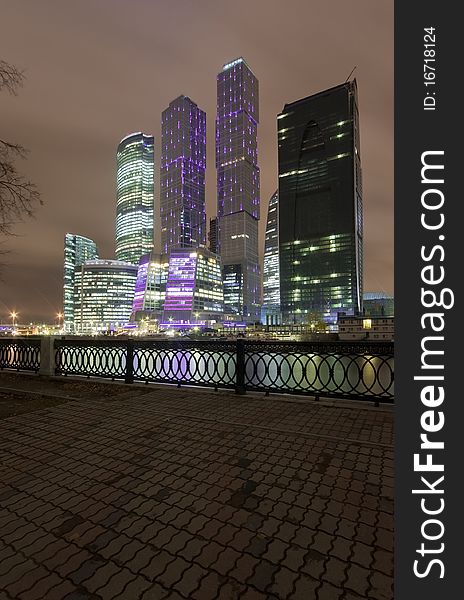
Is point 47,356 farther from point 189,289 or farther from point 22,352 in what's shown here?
point 189,289

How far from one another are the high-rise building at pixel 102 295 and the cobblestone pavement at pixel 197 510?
181 meters

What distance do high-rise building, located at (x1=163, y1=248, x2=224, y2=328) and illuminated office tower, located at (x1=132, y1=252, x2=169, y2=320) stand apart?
14295 millimetres

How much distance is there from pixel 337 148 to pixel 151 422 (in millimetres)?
188324

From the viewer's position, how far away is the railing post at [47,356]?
12.5 m

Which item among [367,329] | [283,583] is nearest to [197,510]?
[283,583]

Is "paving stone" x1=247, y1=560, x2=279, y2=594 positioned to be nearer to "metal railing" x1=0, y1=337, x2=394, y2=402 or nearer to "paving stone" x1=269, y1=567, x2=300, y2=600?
"paving stone" x1=269, y1=567, x2=300, y2=600

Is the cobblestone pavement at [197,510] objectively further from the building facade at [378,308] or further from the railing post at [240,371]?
the building facade at [378,308]

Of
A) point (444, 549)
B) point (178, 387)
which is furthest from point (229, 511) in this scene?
point (178, 387)

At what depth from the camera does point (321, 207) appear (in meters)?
162

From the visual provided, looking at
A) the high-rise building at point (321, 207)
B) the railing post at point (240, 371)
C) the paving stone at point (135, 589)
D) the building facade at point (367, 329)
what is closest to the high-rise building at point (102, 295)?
the high-rise building at point (321, 207)

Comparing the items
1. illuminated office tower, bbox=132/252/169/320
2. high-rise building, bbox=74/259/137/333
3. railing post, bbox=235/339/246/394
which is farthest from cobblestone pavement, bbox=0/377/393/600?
high-rise building, bbox=74/259/137/333

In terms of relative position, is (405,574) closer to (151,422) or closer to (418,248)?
(418,248)

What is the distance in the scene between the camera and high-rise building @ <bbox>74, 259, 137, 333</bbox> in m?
176

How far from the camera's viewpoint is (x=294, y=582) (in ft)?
7.71
